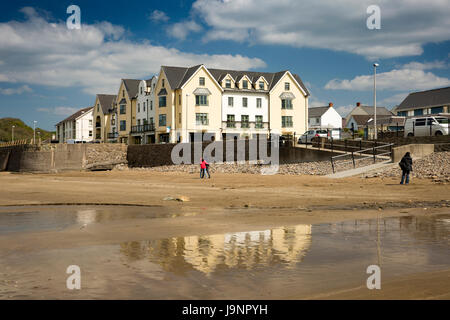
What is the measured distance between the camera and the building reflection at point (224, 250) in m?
7.26

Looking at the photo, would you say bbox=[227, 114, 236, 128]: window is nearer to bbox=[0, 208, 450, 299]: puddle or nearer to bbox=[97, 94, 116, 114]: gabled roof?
bbox=[97, 94, 116, 114]: gabled roof

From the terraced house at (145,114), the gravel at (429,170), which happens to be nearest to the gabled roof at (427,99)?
the terraced house at (145,114)

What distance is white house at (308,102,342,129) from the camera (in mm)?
103812

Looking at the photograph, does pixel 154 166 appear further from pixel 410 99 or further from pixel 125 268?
pixel 410 99

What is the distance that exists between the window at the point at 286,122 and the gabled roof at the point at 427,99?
2866 cm

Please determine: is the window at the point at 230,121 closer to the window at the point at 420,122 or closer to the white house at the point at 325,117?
the window at the point at 420,122

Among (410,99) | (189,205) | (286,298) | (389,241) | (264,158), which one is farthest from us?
(410,99)

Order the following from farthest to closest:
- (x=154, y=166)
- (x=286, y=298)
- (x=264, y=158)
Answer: (x=154, y=166) → (x=264, y=158) → (x=286, y=298)

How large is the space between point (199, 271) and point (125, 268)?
1.19m

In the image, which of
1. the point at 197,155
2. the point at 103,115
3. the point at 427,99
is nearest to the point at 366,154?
the point at 197,155

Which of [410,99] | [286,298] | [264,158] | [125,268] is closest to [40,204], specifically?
[125,268]

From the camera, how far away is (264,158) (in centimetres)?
4209

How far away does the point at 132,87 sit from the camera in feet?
262

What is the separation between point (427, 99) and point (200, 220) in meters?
81.2
